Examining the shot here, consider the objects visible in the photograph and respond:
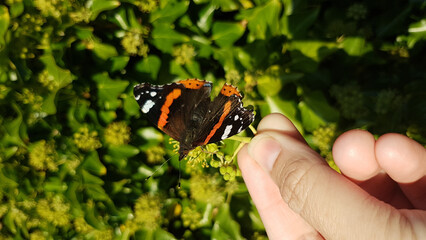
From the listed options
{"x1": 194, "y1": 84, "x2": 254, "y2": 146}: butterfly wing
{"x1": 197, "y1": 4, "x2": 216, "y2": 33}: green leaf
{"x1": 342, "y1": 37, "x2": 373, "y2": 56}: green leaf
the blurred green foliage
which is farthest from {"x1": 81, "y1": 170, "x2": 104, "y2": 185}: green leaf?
{"x1": 342, "y1": 37, "x2": 373, "y2": 56}: green leaf

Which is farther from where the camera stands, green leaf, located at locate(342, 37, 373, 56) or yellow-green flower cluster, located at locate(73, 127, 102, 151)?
green leaf, located at locate(342, 37, 373, 56)

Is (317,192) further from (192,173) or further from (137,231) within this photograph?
(137,231)

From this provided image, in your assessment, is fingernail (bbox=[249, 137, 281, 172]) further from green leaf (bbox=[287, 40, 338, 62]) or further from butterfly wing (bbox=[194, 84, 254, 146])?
green leaf (bbox=[287, 40, 338, 62])

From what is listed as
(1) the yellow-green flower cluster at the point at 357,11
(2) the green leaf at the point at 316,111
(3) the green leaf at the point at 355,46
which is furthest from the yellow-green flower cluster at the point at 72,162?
(1) the yellow-green flower cluster at the point at 357,11

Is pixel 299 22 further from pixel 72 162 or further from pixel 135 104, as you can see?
pixel 72 162

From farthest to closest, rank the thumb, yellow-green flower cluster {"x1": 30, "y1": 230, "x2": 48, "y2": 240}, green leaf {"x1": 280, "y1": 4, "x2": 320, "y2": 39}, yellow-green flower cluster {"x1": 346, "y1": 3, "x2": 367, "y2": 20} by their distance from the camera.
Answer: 1. yellow-green flower cluster {"x1": 346, "y1": 3, "x2": 367, "y2": 20}
2. yellow-green flower cluster {"x1": 30, "y1": 230, "x2": 48, "y2": 240}
3. green leaf {"x1": 280, "y1": 4, "x2": 320, "y2": 39}
4. the thumb

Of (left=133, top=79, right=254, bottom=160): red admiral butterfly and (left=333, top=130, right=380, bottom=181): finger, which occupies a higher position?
(left=333, top=130, right=380, bottom=181): finger

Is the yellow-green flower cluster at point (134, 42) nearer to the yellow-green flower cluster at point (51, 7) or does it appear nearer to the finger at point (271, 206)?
the yellow-green flower cluster at point (51, 7)

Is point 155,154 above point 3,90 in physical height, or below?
below

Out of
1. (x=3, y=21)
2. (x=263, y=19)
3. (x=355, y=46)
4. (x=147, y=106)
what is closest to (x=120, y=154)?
(x=147, y=106)
